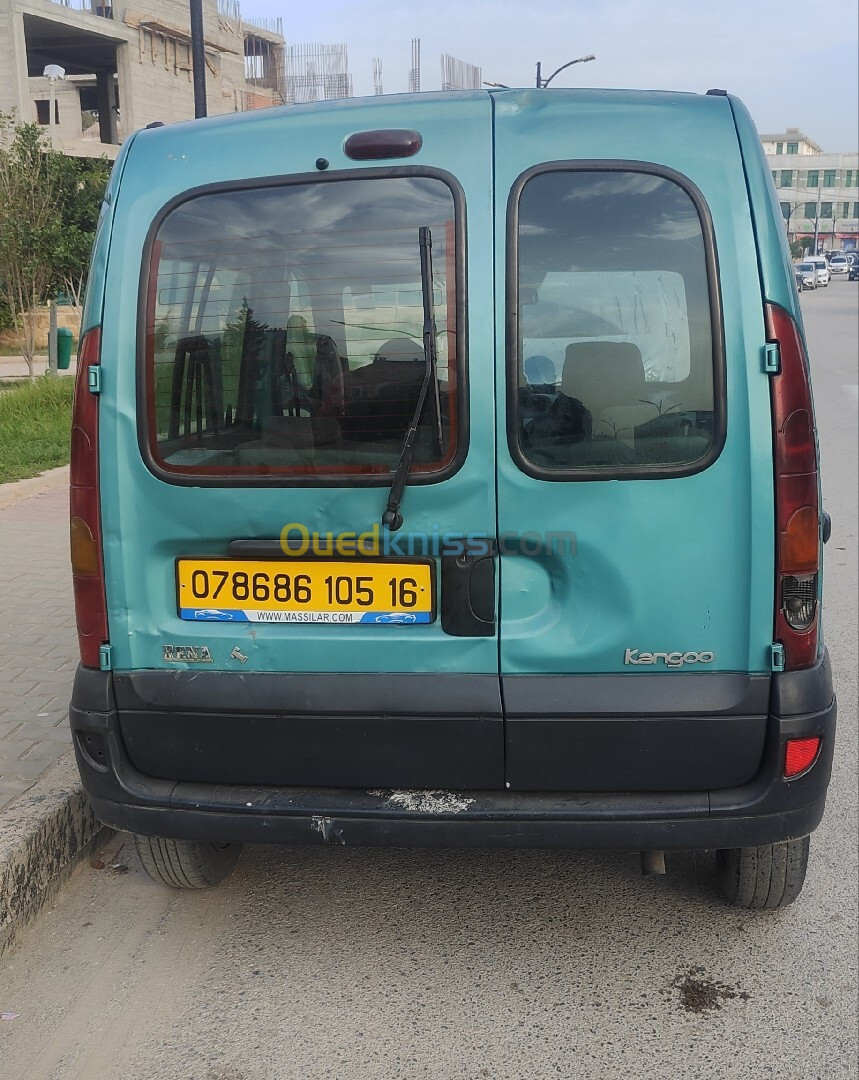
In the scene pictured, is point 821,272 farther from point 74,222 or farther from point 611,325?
point 611,325

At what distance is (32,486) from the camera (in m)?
9.36

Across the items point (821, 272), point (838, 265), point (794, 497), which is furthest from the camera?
point (838, 265)

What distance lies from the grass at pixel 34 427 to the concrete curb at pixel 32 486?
13 centimetres

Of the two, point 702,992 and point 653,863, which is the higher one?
point 653,863

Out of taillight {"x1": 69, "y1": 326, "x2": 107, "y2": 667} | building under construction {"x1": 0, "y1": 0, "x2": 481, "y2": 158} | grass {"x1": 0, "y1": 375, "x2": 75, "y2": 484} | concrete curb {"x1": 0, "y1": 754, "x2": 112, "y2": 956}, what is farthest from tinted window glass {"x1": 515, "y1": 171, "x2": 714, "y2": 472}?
building under construction {"x1": 0, "y1": 0, "x2": 481, "y2": 158}

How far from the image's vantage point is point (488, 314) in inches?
98.7

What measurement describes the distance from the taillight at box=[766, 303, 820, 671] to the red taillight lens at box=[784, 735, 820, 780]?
19 centimetres

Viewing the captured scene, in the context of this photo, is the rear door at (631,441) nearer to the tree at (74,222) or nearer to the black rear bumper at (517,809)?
the black rear bumper at (517,809)

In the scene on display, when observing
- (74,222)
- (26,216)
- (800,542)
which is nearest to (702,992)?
(800,542)

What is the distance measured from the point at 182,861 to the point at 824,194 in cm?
13011

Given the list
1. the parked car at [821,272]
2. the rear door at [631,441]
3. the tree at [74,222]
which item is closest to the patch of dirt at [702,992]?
the rear door at [631,441]

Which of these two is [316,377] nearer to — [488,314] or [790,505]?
[488,314]

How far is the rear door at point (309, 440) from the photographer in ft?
8.31

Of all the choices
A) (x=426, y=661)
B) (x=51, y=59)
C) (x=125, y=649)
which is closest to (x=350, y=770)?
(x=426, y=661)
